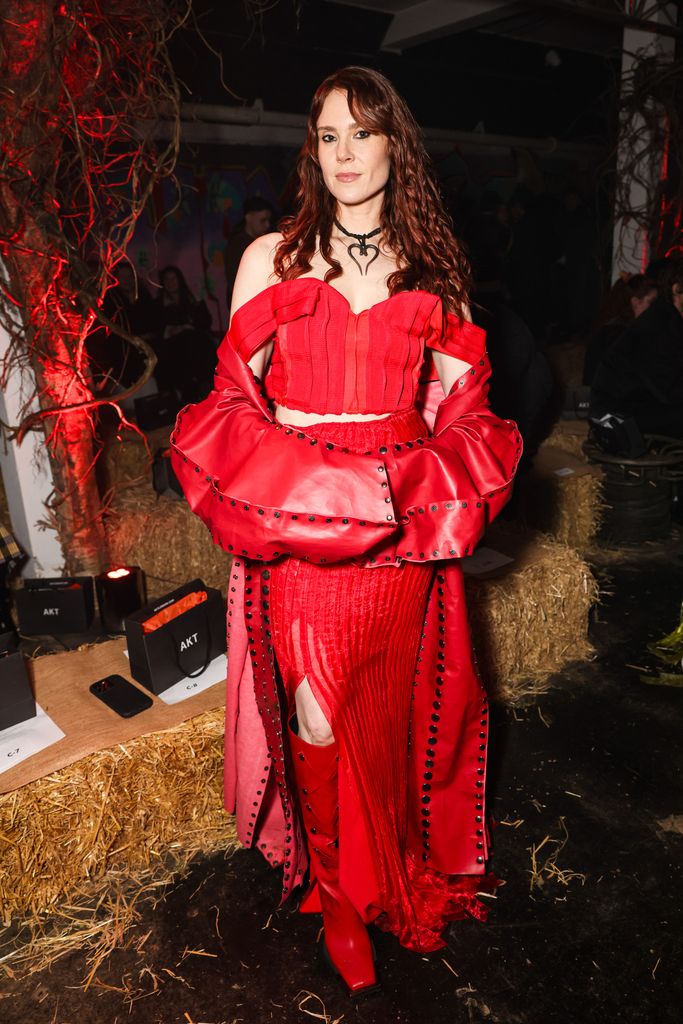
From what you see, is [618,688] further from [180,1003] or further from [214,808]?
[180,1003]

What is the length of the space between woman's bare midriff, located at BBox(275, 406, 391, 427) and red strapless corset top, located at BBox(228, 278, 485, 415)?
1cm

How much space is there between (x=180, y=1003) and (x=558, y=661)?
2.31 metres

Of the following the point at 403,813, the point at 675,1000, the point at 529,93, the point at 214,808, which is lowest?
the point at 675,1000

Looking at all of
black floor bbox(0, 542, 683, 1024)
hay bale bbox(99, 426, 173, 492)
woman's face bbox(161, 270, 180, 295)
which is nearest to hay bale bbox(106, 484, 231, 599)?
hay bale bbox(99, 426, 173, 492)

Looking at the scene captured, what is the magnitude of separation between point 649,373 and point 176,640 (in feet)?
12.6

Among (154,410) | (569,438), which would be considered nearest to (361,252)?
(154,410)

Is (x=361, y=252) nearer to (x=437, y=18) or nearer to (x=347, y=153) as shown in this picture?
(x=347, y=153)

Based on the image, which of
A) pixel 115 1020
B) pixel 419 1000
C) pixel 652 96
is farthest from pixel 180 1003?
pixel 652 96

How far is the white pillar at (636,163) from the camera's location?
6.61m

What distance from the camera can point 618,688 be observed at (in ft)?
A: 12.0

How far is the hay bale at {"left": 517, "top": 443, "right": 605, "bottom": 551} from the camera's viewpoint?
515 centimetres

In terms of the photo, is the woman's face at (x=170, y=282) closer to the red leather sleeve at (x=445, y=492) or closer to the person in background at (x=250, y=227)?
the person in background at (x=250, y=227)

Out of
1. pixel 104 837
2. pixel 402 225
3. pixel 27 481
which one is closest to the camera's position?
pixel 402 225

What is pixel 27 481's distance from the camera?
3.90 metres
